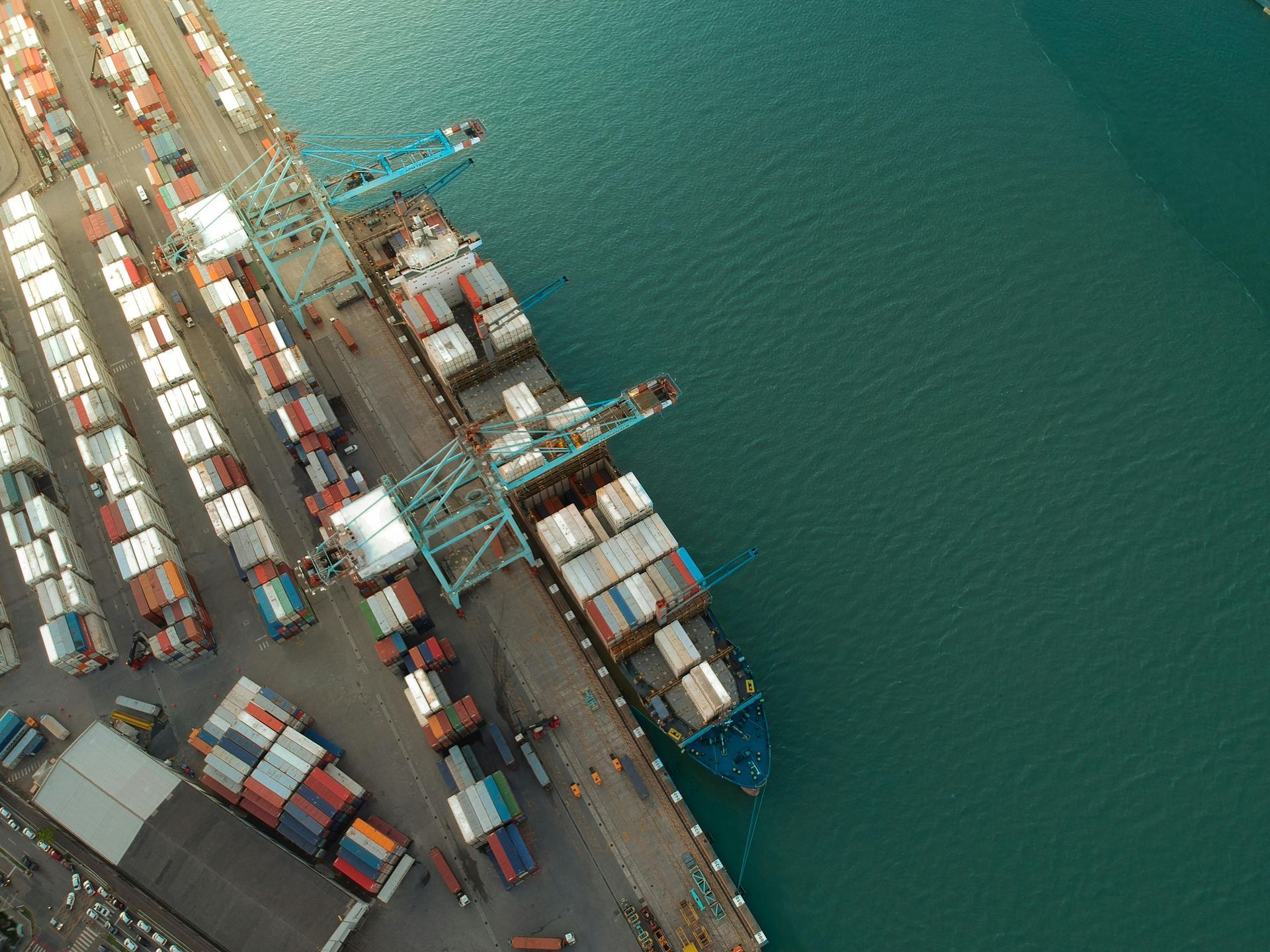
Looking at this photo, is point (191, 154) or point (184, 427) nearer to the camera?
point (184, 427)

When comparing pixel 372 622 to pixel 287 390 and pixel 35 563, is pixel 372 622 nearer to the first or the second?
pixel 287 390

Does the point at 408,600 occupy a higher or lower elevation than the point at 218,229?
lower

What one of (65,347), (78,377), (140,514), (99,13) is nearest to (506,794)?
(140,514)

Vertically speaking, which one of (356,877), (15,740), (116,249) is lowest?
(356,877)

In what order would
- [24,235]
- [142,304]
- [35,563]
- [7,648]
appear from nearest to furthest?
[7,648] < [35,563] < [142,304] < [24,235]

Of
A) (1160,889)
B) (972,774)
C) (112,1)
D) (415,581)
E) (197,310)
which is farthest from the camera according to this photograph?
(112,1)

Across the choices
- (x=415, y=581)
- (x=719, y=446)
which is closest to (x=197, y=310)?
(x=415, y=581)

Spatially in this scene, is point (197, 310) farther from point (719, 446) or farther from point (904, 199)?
point (904, 199)
